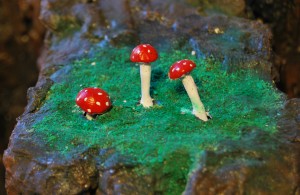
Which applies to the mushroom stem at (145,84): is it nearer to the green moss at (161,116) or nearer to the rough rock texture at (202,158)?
the green moss at (161,116)

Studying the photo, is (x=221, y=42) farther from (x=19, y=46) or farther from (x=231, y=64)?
(x=19, y=46)

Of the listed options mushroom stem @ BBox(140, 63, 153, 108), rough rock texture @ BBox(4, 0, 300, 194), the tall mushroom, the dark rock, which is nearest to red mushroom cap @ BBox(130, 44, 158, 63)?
the tall mushroom

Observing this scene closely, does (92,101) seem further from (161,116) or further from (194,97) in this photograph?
(194,97)

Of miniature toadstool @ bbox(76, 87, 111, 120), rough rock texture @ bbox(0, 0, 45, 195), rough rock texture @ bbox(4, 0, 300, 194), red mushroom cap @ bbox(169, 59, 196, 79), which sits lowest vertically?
rough rock texture @ bbox(0, 0, 45, 195)

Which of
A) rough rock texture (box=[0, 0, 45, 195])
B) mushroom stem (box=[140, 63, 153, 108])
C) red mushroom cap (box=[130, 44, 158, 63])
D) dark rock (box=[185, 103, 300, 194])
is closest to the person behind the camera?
dark rock (box=[185, 103, 300, 194])

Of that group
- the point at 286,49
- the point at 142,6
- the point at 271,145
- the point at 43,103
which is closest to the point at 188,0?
the point at 142,6

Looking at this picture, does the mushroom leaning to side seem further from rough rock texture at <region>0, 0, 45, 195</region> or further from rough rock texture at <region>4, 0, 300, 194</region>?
rough rock texture at <region>0, 0, 45, 195</region>
